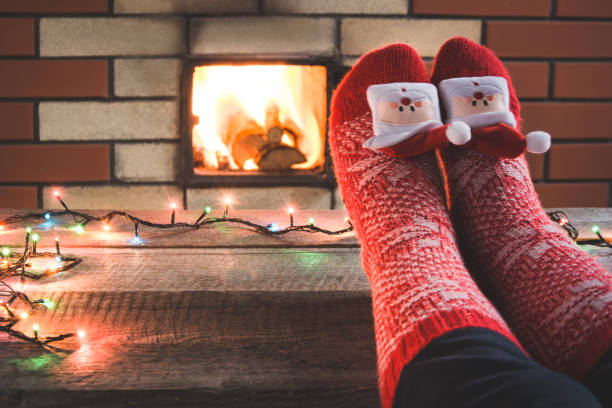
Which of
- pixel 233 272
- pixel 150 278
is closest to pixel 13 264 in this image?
pixel 150 278

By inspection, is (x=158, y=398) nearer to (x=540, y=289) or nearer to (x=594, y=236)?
(x=540, y=289)

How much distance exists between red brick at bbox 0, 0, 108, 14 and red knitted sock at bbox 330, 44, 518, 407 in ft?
2.54

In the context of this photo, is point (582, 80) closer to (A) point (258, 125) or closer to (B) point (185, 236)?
(A) point (258, 125)

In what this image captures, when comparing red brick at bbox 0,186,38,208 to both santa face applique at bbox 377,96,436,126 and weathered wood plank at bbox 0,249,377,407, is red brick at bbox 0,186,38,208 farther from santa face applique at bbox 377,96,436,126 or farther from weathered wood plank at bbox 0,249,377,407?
santa face applique at bbox 377,96,436,126

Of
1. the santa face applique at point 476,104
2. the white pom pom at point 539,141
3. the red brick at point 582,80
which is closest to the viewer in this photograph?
the white pom pom at point 539,141

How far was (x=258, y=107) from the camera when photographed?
1.43 m

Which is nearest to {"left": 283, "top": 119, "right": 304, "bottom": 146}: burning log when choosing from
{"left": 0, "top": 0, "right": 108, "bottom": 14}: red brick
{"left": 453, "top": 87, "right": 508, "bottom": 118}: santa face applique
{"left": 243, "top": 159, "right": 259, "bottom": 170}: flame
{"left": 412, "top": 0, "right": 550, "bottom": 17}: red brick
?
{"left": 243, "top": 159, "right": 259, "bottom": 170}: flame

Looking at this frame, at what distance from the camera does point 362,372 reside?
0.56m

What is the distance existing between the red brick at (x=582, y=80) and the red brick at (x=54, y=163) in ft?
4.34

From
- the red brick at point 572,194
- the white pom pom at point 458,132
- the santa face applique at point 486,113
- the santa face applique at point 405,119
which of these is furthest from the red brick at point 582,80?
the white pom pom at point 458,132

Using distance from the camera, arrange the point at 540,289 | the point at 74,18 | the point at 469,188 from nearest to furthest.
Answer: the point at 540,289 < the point at 469,188 < the point at 74,18

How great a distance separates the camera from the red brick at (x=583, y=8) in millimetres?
1237

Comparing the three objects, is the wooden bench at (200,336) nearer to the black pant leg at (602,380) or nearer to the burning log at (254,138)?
the black pant leg at (602,380)

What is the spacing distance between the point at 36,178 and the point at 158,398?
102 centimetres
